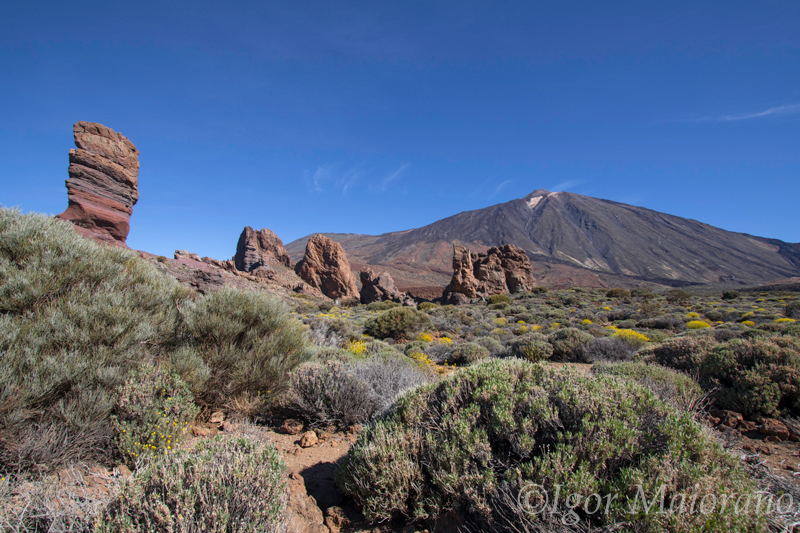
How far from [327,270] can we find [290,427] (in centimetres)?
3687

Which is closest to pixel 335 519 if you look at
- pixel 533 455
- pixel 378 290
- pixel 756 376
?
pixel 533 455

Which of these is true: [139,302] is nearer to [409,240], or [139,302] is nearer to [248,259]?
[248,259]

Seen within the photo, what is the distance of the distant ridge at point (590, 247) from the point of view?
291 feet

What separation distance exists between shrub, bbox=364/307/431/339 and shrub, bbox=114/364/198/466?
9.16m

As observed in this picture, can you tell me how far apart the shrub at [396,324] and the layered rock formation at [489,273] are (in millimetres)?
17971

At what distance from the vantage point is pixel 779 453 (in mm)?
2898

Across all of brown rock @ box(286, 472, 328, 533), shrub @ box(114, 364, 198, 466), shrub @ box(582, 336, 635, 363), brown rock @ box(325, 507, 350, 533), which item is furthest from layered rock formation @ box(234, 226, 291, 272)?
brown rock @ box(325, 507, 350, 533)

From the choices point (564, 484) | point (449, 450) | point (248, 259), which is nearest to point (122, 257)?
point (449, 450)

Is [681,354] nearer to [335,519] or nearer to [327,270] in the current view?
[335,519]

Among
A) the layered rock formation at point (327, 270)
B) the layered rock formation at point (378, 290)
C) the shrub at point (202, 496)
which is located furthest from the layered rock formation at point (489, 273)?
the shrub at point (202, 496)

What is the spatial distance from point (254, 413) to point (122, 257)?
2.28 m

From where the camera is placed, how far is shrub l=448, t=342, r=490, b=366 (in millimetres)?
7809

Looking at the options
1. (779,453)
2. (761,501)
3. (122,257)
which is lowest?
(779,453)

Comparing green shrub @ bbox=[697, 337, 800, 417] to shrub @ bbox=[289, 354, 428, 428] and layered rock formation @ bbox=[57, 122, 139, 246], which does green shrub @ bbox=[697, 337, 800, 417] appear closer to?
shrub @ bbox=[289, 354, 428, 428]
